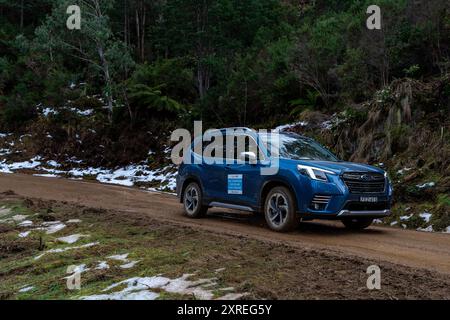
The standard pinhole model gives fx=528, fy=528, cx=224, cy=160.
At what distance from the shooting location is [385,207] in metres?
9.52

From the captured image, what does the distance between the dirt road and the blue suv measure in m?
0.37

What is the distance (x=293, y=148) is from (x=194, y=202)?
278 centimetres

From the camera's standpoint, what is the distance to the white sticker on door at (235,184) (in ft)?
33.8

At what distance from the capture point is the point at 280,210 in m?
9.41

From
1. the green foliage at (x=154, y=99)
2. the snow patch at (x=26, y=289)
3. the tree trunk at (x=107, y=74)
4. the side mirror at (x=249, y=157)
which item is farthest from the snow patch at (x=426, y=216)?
the tree trunk at (x=107, y=74)

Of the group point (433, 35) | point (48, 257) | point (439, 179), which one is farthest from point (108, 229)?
point (433, 35)

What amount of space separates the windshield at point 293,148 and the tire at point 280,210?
790mm

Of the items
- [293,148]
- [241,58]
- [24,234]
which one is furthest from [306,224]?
[241,58]

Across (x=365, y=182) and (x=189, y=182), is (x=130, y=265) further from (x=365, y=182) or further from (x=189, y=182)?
(x=189, y=182)

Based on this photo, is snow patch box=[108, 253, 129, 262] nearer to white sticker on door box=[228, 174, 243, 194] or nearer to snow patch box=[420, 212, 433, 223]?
white sticker on door box=[228, 174, 243, 194]

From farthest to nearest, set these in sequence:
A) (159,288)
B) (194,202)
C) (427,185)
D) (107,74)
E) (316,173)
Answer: (107,74) < (427,185) < (194,202) < (316,173) < (159,288)

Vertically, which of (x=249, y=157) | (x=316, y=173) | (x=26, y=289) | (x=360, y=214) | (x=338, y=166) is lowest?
(x=26, y=289)

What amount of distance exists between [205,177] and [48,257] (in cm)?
423

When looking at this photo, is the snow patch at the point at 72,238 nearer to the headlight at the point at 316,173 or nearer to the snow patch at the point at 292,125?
the headlight at the point at 316,173
